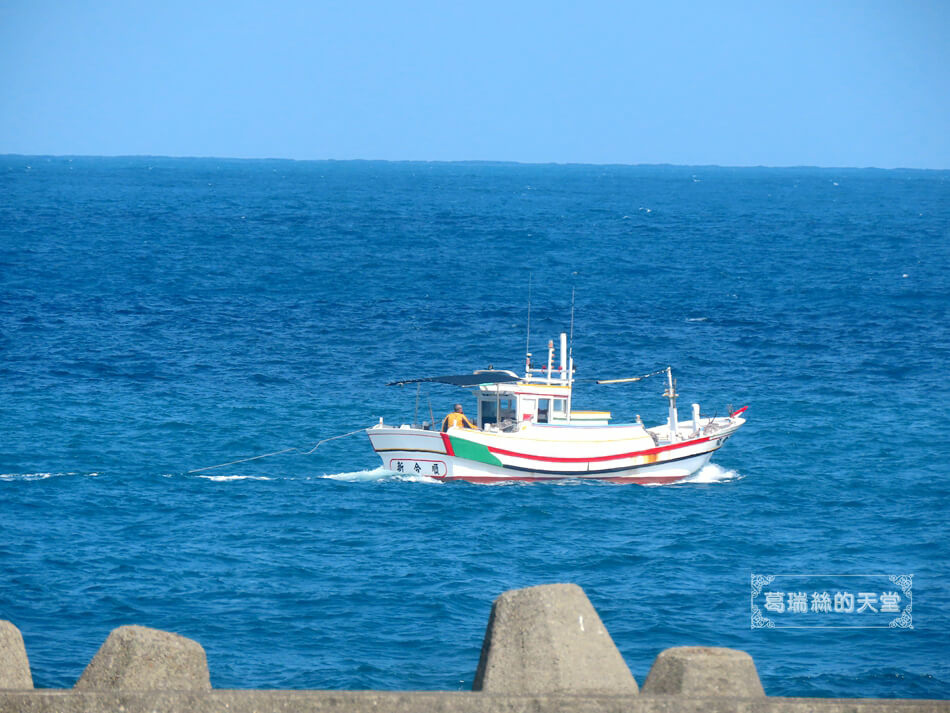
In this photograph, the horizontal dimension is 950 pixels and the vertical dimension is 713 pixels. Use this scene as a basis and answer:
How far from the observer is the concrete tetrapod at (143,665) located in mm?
10547

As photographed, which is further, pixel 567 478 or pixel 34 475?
pixel 567 478

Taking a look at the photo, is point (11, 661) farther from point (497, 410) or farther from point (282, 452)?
point (282, 452)

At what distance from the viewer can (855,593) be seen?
27.0 metres

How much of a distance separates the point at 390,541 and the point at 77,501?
381 inches

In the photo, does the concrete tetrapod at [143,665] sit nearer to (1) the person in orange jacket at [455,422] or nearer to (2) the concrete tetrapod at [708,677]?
(2) the concrete tetrapod at [708,677]

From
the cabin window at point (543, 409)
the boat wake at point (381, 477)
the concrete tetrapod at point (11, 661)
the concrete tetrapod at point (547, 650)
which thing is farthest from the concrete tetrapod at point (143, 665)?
the cabin window at point (543, 409)

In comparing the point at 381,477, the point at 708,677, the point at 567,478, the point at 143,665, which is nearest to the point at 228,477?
the point at 381,477

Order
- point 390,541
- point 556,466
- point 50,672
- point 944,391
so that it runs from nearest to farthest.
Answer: point 50,672, point 390,541, point 556,466, point 944,391

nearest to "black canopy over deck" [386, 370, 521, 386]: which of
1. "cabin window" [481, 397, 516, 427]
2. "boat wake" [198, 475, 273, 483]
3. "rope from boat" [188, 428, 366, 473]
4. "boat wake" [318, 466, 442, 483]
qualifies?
"cabin window" [481, 397, 516, 427]

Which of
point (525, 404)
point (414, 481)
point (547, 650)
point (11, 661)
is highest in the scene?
point (547, 650)

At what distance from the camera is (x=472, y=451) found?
121ft

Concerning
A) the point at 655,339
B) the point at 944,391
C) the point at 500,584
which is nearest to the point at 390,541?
the point at 500,584

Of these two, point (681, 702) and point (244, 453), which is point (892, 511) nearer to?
point (244, 453)

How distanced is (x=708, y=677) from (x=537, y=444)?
26.3 m
